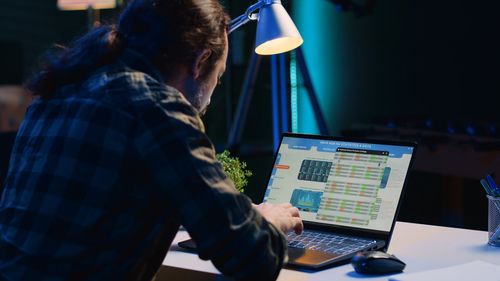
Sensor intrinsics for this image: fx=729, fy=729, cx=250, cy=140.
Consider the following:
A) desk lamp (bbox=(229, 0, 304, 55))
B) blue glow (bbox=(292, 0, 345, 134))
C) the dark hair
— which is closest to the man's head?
the dark hair

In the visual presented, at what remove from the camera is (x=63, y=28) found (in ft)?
16.6

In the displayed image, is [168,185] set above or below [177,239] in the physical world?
above

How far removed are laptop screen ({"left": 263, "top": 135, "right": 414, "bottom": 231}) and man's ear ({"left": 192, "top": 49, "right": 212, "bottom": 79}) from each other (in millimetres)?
564

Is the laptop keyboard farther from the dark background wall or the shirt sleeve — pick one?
the dark background wall

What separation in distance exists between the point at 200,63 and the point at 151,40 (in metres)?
0.10

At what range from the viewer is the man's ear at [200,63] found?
126 centimetres

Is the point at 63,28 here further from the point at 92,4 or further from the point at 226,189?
the point at 226,189

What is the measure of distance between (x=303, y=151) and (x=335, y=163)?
92 mm

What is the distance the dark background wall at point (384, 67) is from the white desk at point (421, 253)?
256 centimetres

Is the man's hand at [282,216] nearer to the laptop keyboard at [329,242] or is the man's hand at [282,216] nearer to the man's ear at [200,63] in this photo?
the laptop keyboard at [329,242]

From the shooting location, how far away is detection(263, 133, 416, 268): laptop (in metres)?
1.62

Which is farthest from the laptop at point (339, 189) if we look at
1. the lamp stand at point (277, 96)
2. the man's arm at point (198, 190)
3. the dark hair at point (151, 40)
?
the lamp stand at point (277, 96)

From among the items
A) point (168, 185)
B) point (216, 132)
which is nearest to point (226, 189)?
point (168, 185)

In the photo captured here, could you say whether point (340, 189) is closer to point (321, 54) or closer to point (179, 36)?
point (179, 36)
